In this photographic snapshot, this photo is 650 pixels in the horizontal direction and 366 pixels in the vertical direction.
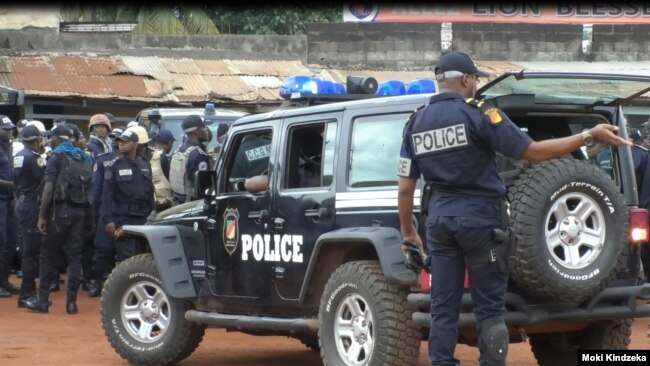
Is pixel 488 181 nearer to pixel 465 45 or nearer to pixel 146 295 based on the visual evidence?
pixel 146 295

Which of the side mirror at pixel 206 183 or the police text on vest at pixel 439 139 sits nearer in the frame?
the police text on vest at pixel 439 139

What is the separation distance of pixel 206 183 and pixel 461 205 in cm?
309

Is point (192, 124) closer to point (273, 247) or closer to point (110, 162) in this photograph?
point (110, 162)

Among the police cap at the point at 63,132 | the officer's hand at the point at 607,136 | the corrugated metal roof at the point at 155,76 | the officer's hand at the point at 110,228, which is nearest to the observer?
the officer's hand at the point at 607,136

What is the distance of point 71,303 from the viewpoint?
509 inches

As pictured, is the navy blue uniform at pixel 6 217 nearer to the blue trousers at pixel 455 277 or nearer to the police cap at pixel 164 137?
the police cap at pixel 164 137

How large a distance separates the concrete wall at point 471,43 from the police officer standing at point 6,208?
12495 millimetres

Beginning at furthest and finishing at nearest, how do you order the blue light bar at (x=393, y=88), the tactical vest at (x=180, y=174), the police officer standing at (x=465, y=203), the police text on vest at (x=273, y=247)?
the tactical vest at (x=180, y=174), the blue light bar at (x=393, y=88), the police text on vest at (x=273, y=247), the police officer standing at (x=465, y=203)

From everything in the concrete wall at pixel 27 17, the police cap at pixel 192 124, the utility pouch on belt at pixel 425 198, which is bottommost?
the utility pouch on belt at pixel 425 198

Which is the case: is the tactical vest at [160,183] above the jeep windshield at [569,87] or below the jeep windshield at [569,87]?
below

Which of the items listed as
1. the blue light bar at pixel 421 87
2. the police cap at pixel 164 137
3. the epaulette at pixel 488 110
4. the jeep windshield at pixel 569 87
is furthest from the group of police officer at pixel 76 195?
the epaulette at pixel 488 110

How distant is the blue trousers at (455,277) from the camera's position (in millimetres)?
6699

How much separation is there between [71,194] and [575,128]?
585 cm

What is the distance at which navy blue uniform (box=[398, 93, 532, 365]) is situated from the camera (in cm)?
671
